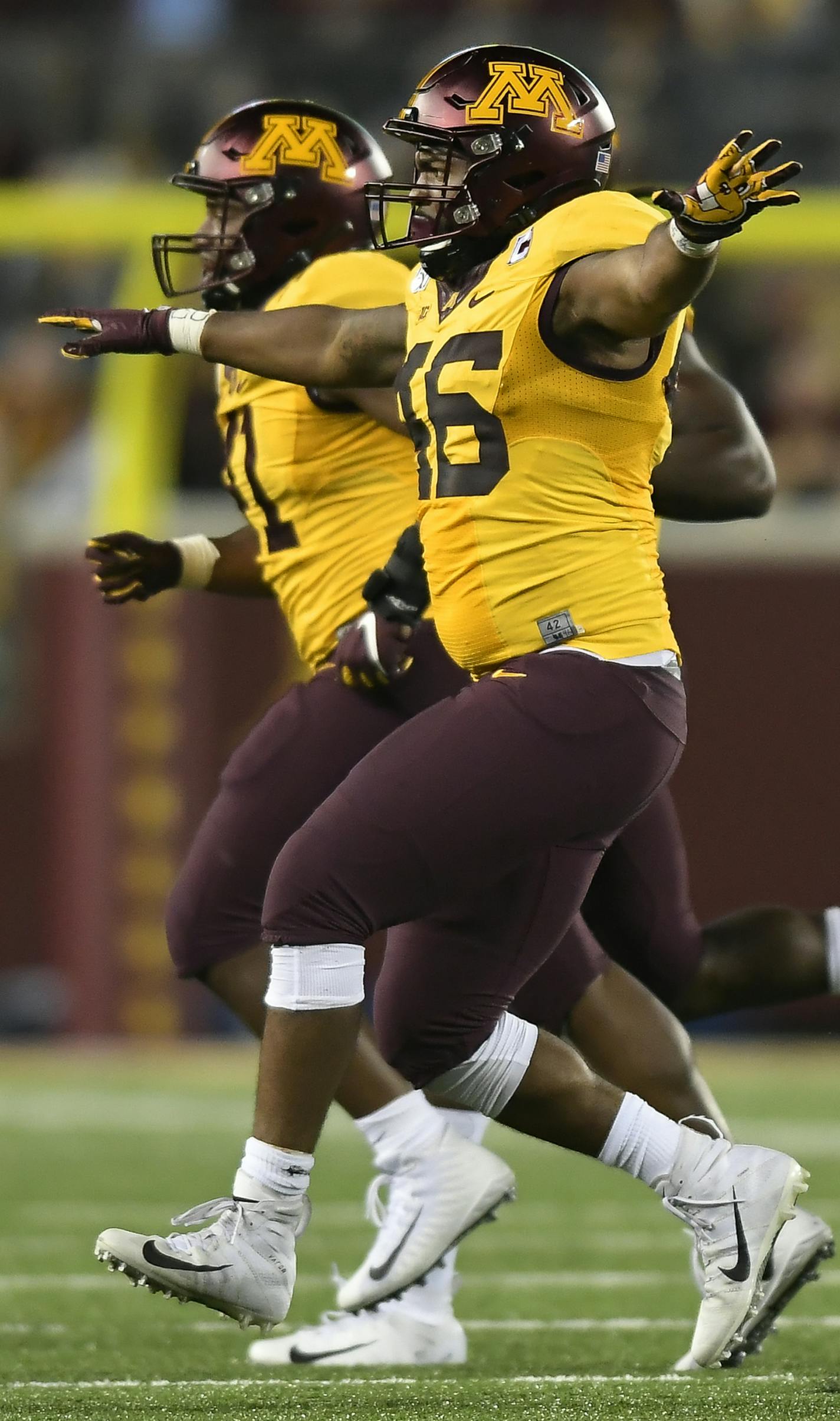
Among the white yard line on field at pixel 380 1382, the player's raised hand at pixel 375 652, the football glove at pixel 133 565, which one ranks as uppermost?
the football glove at pixel 133 565

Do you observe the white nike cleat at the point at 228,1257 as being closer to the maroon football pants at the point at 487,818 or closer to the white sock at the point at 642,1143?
the maroon football pants at the point at 487,818

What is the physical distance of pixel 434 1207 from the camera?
3.42 metres

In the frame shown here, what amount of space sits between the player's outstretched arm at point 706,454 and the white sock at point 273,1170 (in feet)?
3.84

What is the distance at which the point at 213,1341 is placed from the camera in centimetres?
361

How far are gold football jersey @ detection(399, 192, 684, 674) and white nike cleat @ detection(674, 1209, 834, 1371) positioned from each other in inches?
33.9

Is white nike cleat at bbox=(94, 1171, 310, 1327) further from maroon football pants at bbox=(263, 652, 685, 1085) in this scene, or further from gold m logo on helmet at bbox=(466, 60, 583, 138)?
gold m logo on helmet at bbox=(466, 60, 583, 138)

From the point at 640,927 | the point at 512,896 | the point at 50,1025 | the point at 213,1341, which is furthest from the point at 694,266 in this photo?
the point at 50,1025

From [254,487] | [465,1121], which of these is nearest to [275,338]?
[254,487]

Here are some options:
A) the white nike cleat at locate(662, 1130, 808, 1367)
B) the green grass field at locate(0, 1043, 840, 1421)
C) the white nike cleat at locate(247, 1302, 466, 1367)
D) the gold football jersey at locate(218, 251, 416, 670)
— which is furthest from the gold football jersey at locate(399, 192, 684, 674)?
the white nike cleat at locate(247, 1302, 466, 1367)

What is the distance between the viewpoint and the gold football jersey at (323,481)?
3693 millimetres

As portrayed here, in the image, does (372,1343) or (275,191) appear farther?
(275,191)

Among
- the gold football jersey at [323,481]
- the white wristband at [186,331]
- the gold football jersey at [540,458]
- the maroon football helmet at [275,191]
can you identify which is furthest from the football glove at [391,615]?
the maroon football helmet at [275,191]

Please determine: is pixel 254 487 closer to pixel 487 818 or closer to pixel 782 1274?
pixel 487 818

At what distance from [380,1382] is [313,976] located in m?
0.62
